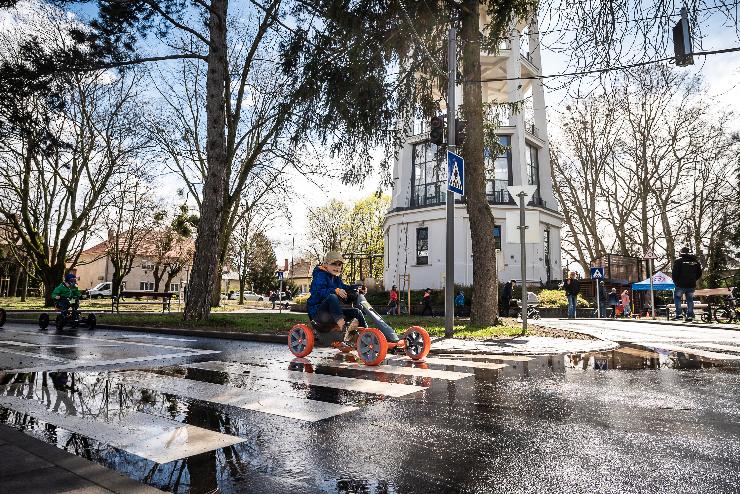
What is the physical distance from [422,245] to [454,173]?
24.9 metres

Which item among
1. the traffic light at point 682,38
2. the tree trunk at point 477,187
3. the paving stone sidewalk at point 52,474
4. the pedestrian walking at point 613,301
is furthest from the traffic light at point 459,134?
the pedestrian walking at point 613,301

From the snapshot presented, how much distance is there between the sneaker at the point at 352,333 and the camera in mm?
7215

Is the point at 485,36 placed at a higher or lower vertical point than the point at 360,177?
higher

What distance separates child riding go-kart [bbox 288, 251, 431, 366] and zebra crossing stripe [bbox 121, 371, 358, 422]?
6.89 feet

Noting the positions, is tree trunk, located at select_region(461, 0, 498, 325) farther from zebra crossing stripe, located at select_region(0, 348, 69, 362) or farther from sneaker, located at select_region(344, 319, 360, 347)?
zebra crossing stripe, located at select_region(0, 348, 69, 362)

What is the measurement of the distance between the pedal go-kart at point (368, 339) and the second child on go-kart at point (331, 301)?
0.08 m

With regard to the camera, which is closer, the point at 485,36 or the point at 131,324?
the point at 485,36

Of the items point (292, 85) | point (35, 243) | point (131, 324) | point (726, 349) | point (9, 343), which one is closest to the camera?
point (726, 349)

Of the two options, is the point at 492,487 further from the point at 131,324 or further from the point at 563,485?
the point at 131,324

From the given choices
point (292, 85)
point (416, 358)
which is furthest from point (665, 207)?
point (416, 358)

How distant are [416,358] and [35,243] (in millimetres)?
31113

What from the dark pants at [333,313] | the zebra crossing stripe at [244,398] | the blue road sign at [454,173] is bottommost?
the zebra crossing stripe at [244,398]

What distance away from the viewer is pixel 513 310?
81.5 feet

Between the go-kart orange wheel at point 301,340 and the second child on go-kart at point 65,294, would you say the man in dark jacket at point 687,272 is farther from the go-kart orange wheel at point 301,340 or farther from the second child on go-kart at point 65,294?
the second child on go-kart at point 65,294
